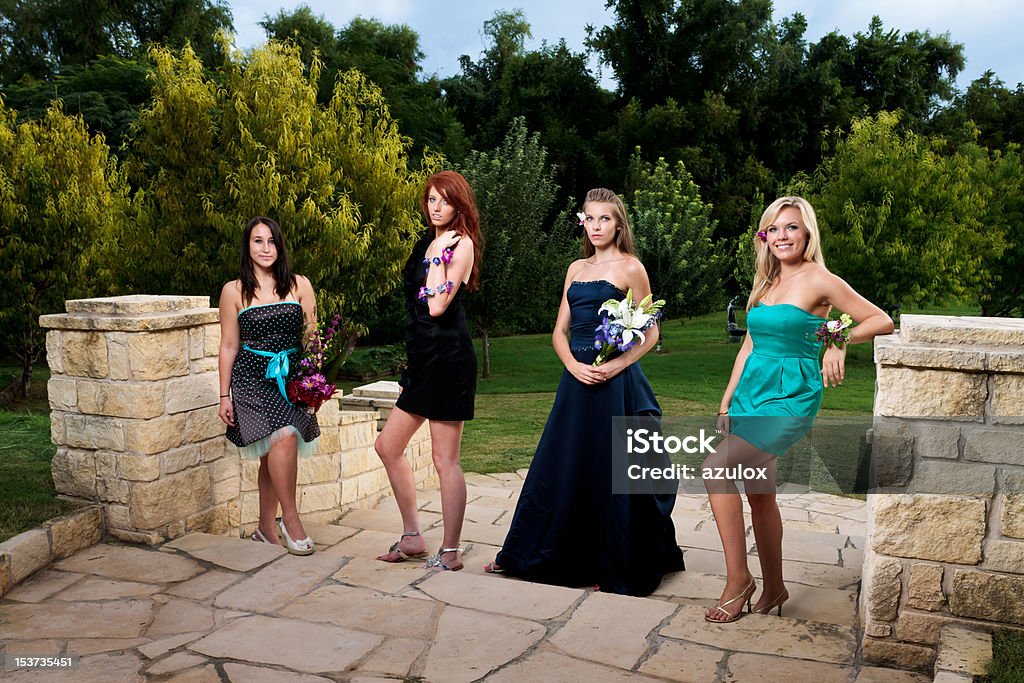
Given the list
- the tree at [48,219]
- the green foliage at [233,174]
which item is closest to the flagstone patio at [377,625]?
the green foliage at [233,174]

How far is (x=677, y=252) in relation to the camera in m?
19.3

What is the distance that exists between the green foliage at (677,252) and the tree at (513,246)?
92.8 inches

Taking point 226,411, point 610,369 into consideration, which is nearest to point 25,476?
point 226,411

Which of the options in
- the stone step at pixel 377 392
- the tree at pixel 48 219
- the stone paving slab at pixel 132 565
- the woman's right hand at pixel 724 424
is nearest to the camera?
the woman's right hand at pixel 724 424

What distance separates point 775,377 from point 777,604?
108 cm

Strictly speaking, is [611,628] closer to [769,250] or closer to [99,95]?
[769,250]

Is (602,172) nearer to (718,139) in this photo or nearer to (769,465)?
(718,139)

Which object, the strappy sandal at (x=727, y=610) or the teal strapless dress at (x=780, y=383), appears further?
the teal strapless dress at (x=780, y=383)

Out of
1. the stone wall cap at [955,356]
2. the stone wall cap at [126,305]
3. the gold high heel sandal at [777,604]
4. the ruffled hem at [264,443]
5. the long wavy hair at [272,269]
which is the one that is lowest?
the gold high heel sandal at [777,604]

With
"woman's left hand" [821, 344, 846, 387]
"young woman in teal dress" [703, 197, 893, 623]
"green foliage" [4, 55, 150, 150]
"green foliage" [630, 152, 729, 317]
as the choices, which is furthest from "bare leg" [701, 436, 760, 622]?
"green foliage" [4, 55, 150, 150]

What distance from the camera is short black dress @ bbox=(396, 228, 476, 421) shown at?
436 centimetres

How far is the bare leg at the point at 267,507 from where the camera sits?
474 centimetres

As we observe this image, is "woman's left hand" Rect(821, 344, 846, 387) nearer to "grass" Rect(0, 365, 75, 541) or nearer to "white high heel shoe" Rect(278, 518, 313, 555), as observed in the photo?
"white high heel shoe" Rect(278, 518, 313, 555)

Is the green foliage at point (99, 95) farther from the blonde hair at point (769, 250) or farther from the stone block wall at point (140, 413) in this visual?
the blonde hair at point (769, 250)
